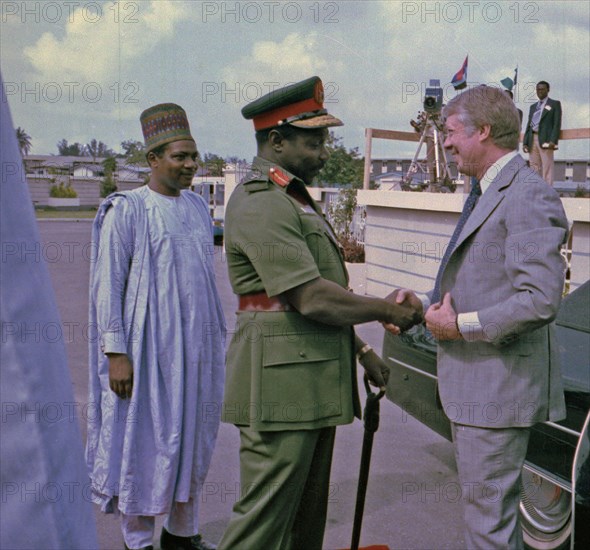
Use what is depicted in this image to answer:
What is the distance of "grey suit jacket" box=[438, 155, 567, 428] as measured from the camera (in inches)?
95.5

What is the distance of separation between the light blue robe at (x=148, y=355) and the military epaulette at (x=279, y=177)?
989 millimetres

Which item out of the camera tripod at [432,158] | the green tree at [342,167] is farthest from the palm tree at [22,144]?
the green tree at [342,167]

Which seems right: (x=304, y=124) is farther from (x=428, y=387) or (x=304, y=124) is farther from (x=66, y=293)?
(x=66, y=293)

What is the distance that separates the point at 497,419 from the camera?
2.55 metres

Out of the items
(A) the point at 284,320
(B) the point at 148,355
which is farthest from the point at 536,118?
(A) the point at 284,320

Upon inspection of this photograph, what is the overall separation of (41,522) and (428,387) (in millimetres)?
3516

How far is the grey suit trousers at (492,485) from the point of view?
253 centimetres

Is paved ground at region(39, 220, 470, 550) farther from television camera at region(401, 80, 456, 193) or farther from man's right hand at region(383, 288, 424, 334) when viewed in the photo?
television camera at region(401, 80, 456, 193)

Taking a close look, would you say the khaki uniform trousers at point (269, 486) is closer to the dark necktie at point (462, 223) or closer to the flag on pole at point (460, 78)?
the dark necktie at point (462, 223)

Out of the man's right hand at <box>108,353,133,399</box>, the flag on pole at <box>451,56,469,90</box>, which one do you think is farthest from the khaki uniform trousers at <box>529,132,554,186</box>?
the man's right hand at <box>108,353,133,399</box>

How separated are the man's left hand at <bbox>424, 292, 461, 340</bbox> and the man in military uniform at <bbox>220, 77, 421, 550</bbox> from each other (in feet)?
0.62

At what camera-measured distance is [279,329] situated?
106 inches

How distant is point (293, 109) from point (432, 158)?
392 inches

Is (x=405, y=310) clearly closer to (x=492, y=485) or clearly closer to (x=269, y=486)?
(x=492, y=485)
